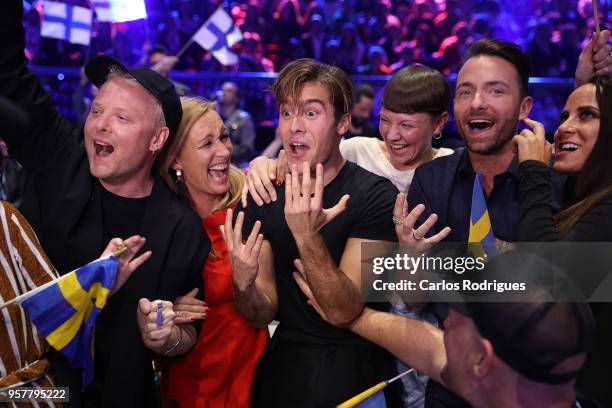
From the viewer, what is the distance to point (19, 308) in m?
2.26

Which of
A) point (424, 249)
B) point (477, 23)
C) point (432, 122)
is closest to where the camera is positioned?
point (424, 249)

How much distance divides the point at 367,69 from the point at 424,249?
7706 mm

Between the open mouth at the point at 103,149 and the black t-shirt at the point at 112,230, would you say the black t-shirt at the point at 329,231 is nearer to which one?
the black t-shirt at the point at 112,230

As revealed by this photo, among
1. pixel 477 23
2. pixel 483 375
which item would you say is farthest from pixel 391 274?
pixel 477 23

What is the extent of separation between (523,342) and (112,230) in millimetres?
1763

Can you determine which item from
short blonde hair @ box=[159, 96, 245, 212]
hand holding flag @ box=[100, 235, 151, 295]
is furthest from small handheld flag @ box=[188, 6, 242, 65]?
hand holding flag @ box=[100, 235, 151, 295]

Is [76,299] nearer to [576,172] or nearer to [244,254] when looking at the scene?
[244,254]

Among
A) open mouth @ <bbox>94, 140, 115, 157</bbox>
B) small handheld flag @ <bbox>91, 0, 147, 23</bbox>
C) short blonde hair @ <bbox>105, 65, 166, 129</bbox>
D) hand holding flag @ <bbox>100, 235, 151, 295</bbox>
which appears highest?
small handheld flag @ <bbox>91, 0, 147, 23</bbox>

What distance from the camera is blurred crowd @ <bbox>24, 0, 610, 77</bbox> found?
10352 mm

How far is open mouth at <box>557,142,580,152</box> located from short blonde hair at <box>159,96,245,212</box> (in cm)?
142

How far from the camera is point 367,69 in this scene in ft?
32.8

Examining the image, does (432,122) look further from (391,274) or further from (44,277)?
(44,277)
